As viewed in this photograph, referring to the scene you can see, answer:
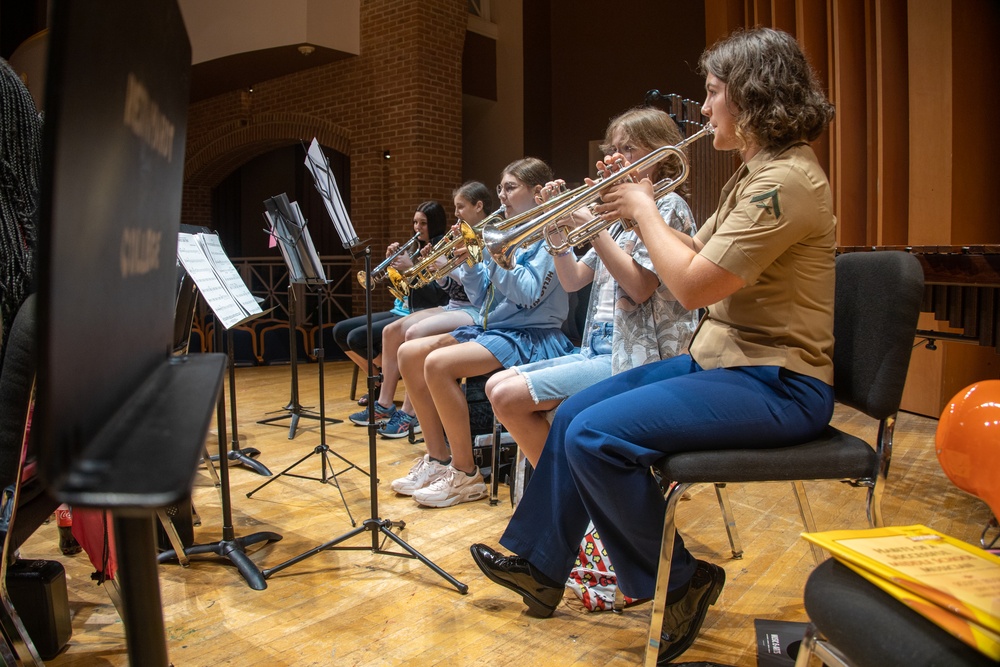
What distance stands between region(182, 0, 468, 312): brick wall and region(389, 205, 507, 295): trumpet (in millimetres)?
4307

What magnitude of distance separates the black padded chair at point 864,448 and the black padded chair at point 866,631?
41 centimetres

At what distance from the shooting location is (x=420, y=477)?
2992 mm

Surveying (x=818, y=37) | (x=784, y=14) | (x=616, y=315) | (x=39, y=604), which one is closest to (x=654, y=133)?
(x=616, y=315)

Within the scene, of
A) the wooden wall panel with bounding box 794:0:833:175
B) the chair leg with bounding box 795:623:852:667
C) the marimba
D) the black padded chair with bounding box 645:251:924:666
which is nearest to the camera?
the chair leg with bounding box 795:623:852:667

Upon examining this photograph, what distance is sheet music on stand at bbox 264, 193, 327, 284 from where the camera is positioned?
3.28 metres

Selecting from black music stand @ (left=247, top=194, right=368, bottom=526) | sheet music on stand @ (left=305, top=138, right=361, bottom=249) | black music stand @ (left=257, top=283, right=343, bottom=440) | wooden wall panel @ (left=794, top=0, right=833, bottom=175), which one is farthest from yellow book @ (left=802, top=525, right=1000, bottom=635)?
wooden wall panel @ (left=794, top=0, right=833, bottom=175)

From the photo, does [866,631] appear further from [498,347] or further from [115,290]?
[498,347]

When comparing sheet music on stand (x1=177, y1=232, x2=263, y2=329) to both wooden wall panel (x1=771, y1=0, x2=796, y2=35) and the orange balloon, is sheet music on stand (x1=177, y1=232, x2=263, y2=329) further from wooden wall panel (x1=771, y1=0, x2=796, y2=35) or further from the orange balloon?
wooden wall panel (x1=771, y1=0, x2=796, y2=35)

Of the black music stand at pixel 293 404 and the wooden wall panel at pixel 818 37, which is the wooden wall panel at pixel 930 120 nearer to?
the wooden wall panel at pixel 818 37

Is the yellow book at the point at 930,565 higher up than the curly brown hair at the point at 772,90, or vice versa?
the curly brown hair at the point at 772,90

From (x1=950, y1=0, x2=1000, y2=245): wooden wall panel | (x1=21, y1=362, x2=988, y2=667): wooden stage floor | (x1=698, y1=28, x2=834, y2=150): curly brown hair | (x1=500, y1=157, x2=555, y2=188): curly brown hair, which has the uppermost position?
(x1=950, y1=0, x2=1000, y2=245): wooden wall panel

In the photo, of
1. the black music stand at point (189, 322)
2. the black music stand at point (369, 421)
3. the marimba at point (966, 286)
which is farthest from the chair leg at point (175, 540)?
the marimba at point (966, 286)

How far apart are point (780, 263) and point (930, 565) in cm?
75

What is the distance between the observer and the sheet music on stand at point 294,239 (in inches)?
129
